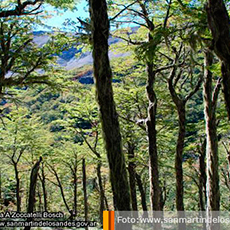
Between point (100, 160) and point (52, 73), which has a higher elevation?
point (52, 73)

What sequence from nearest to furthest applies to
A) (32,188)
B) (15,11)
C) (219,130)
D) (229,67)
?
(229,67)
(32,188)
(15,11)
(219,130)

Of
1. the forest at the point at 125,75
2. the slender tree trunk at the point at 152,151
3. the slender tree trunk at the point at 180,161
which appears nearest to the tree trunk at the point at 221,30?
the forest at the point at 125,75

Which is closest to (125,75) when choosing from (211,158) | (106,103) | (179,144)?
(179,144)

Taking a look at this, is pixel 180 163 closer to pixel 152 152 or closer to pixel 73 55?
pixel 152 152

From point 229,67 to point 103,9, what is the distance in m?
1.65

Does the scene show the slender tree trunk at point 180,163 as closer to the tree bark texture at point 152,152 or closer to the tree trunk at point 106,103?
the tree bark texture at point 152,152

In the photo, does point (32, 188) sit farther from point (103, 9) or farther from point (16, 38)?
point (16, 38)

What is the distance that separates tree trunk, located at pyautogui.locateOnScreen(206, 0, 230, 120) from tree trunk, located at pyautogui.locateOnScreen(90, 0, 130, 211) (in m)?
1.25

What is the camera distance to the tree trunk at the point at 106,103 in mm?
3229

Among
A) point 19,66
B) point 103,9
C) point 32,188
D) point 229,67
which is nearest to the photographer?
point 229,67

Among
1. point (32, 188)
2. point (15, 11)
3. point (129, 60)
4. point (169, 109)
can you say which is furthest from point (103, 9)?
point (169, 109)

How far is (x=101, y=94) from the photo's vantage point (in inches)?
127

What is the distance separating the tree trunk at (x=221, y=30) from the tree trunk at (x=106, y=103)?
125cm

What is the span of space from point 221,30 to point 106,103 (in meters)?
1.58
